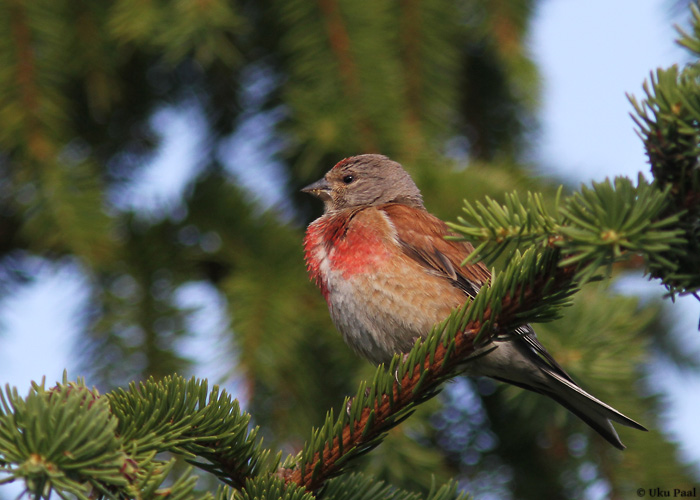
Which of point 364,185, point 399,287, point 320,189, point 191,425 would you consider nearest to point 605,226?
point 191,425

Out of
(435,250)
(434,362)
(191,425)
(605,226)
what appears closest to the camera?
(605,226)

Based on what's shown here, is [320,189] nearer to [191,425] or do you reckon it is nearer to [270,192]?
[270,192]

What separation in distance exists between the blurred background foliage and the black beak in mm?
57

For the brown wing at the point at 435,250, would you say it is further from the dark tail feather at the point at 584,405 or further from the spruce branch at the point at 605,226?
the spruce branch at the point at 605,226

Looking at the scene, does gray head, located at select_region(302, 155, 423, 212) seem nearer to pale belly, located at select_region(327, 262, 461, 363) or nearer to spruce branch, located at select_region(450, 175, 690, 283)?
pale belly, located at select_region(327, 262, 461, 363)

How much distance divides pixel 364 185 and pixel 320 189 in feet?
1.52

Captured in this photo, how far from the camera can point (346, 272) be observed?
3.63 m

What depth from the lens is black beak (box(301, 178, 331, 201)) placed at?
4297mm

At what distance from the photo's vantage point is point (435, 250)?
12.5 feet

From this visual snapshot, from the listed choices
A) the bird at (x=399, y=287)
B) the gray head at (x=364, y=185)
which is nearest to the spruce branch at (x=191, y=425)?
the bird at (x=399, y=287)

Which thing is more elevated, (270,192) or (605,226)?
(270,192)

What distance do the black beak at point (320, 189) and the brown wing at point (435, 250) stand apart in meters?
0.55

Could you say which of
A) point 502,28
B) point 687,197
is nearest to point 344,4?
point 502,28

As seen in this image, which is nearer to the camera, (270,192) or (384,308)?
(384,308)
